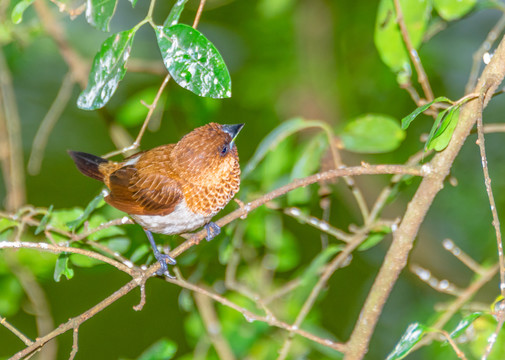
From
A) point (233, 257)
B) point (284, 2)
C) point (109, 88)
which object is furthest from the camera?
point (284, 2)

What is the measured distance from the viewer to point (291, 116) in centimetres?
467

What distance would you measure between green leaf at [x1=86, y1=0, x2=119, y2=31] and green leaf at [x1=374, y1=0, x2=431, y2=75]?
1012mm

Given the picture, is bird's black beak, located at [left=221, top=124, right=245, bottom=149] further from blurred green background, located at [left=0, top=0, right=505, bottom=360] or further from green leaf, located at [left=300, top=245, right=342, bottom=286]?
blurred green background, located at [left=0, top=0, right=505, bottom=360]

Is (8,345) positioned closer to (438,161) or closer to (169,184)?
(169,184)

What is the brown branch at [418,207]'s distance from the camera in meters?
1.79

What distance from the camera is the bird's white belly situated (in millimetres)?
2467

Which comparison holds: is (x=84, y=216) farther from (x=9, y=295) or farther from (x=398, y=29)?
(x=398, y=29)

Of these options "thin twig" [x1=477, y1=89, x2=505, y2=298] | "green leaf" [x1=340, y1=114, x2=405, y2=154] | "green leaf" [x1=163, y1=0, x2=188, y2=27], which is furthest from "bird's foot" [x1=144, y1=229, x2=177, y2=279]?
"thin twig" [x1=477, y1=89, x2=505, y2=298]

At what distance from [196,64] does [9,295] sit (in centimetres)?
178

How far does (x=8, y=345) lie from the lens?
457cm

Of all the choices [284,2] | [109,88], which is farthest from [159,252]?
[284,2]

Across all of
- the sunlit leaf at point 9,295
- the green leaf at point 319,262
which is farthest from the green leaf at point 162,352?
the sunlit leaf at point 9,295

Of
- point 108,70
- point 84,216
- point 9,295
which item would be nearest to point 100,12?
point 108,70

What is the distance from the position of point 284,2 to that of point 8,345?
10.2 feet
